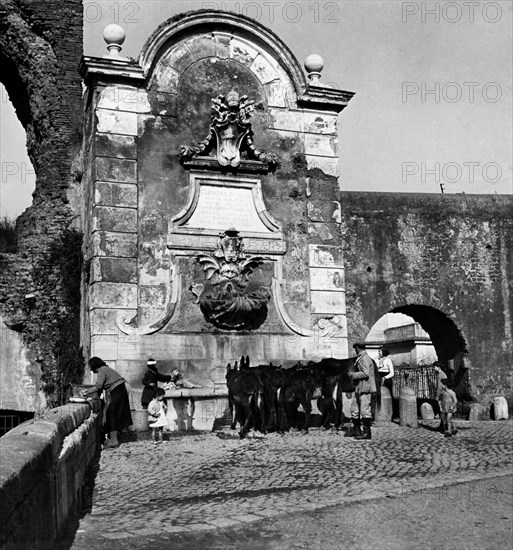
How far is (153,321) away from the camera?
13.2 meters

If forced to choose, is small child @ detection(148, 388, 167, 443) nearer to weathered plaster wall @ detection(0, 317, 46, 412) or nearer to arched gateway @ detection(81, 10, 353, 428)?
arched gateway @ detection(81, 10, 353, 428)

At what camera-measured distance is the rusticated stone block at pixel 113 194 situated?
43.3 ft

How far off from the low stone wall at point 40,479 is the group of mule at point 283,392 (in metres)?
4.40

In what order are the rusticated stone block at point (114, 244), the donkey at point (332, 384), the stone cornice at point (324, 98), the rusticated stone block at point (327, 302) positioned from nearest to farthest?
1. the donkey at point (332, 384)
2. the rusticated stone block at point (114, 244)
3. the rusticated stone block at point (327, 302)
4. the stone cornice at point (324, 98)

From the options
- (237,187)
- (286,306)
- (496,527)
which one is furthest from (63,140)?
(496,527)

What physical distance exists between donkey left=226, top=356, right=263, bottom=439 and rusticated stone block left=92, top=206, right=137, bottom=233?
3285 millimetres

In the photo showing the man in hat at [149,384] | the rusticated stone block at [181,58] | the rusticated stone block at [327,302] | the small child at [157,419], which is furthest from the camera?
the rusticated stone block at [327,302]

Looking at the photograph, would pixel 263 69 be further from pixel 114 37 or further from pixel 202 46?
pixel 114 37

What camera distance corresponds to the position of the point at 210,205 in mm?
13883

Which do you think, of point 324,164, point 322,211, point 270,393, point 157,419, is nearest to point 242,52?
point 324,164

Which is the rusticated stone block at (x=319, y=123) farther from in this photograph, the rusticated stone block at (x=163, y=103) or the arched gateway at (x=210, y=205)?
the rusticated stone block at (x=163, y=103)

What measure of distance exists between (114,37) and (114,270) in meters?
4.15

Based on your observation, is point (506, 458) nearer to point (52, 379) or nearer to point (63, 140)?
point (52, 379)

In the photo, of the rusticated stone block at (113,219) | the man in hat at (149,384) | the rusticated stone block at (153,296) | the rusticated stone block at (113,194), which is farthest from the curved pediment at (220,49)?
the man in hat at (149,384)
